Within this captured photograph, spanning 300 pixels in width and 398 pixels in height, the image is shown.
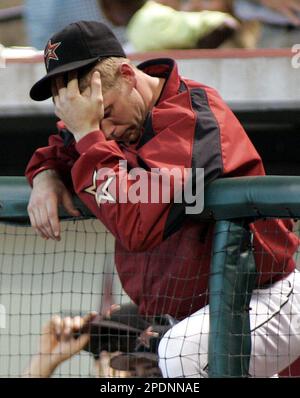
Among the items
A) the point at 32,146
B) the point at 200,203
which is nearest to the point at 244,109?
the point at 32,146

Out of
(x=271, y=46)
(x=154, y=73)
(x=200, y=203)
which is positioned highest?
(x=271, y=46)

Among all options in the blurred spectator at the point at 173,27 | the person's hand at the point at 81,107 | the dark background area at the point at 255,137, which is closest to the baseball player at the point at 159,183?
the person's hand at the point at 81,107

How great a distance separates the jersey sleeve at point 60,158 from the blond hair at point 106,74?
0.29 metres

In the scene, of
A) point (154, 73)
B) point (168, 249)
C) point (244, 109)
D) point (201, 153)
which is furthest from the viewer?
point (244, 109)

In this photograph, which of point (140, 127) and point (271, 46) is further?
point (271, 46)

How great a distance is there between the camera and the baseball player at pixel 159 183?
9.93ft

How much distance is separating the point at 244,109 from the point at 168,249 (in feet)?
11.0

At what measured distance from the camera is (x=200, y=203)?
3055 millimetres

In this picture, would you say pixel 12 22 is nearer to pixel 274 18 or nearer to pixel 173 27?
pixel 173 27

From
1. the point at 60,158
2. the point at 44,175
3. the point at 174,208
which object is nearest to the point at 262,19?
the point at 60,158

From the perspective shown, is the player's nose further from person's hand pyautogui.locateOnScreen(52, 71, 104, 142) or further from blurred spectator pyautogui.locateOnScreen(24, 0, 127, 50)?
blurred spectator pyautogui.locateOnScreen(24, 0, 127, 50)

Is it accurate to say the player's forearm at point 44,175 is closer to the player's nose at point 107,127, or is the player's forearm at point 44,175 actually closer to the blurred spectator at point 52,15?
the player's nose at point 107,127

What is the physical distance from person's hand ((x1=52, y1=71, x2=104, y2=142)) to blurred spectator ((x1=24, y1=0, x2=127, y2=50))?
12.8 feet
